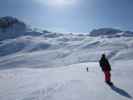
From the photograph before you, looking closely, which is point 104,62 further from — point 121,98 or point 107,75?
point 121,98

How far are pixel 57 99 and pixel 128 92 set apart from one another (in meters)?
3.31

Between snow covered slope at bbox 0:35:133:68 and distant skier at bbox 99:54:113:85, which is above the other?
distant skier at bbox 99:54:113:85

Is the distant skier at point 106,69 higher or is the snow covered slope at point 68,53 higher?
the distant skier at point 106,69

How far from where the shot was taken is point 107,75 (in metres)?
11.2

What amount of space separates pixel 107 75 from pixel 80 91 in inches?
105

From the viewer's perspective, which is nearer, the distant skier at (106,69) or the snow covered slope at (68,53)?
the distant skier at (106,69)

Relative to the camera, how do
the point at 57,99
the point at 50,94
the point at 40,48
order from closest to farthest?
1. the point at 57,99
2. the point at 50,94
3. the point at 40,48

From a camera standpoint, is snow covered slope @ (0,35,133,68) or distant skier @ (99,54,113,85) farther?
snow covered slope @ (0,35,133,68)

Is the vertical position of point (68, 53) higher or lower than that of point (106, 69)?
lower

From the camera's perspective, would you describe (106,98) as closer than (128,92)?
Yes

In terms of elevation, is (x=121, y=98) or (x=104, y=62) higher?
(x=104, y=62)

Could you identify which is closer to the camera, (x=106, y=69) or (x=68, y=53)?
(x=106, y=69)

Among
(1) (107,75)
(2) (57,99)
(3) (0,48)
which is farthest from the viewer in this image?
(3) (0,48)

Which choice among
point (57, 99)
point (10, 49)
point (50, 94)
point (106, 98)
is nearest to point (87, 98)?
point (106, 98)
